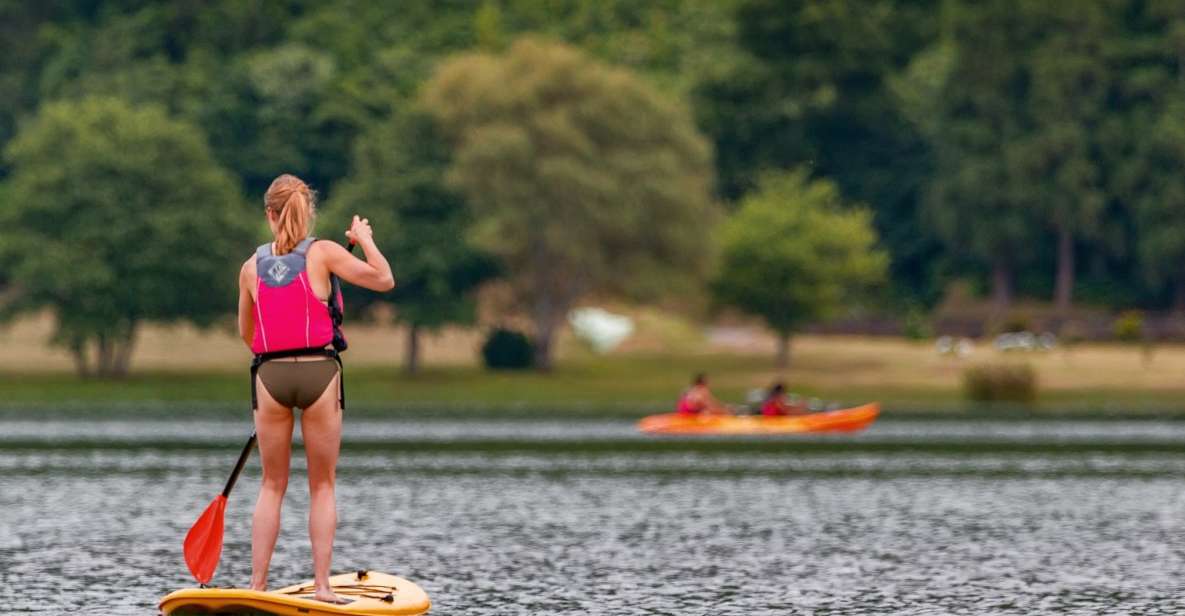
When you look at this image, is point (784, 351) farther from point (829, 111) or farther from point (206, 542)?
point (206, 542)

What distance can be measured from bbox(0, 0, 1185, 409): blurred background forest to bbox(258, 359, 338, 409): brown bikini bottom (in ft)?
227

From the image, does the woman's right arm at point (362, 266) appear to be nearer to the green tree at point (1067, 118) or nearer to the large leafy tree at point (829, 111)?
the green tree at point (1067, 118)

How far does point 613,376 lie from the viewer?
8806cm

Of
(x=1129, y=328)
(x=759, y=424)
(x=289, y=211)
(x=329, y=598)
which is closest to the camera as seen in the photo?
(x=289, y=211)

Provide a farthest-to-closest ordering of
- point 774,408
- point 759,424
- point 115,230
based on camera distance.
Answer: point 115,230, point 774,408, point 759,424

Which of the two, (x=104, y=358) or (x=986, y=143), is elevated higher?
(x=986, y=143)

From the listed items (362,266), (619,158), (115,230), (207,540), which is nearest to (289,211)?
(362,266)

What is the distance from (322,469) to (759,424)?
37038 mm

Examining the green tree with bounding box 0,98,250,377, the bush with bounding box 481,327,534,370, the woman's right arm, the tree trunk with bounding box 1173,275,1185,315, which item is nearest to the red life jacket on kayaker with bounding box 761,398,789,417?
the bush with bounding box 481,327,534,370

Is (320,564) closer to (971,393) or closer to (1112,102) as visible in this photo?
(971,393)

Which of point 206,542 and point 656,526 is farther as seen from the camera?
point 656,526

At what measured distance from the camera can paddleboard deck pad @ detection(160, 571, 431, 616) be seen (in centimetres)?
1470

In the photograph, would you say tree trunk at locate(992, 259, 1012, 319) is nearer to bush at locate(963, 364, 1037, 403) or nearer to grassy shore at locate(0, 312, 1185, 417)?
grassy shore at locate(0, 312, 1185, 417)

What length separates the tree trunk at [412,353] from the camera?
3472 inches
